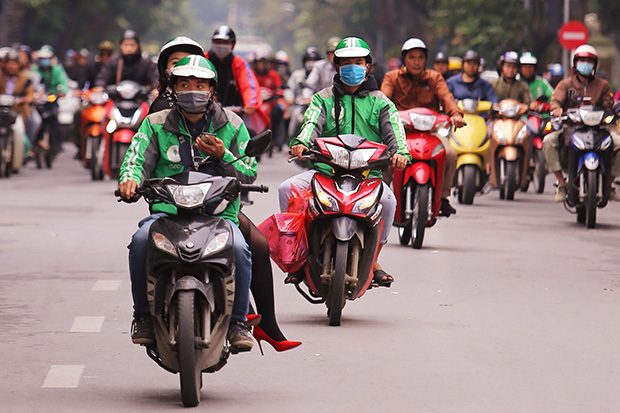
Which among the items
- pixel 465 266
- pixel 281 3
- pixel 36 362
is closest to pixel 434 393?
pixel 36 362

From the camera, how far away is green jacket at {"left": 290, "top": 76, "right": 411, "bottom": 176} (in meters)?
9.64

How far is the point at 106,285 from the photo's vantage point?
10445 mm

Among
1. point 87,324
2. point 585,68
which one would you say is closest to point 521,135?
point 585,68

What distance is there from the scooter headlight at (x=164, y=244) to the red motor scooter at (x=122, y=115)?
13129 millimetres

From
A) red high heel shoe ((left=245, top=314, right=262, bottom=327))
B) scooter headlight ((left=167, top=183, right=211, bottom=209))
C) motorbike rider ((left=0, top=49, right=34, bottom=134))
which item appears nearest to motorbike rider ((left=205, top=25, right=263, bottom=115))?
red high heel shoe ((left=245, top=314, right=262, bottom=327))

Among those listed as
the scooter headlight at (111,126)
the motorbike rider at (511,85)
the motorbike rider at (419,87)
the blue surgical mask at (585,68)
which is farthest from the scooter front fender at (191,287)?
the motorbike rider at (511,85)

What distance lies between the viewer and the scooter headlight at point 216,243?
6.22 metres

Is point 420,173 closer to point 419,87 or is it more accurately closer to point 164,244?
point 419,87

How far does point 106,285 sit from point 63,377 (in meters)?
3.41

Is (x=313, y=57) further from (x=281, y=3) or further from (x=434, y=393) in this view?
(x=281, y=3)

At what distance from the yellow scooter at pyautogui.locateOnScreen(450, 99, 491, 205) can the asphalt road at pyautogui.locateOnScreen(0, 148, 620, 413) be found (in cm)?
348

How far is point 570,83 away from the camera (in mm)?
15688

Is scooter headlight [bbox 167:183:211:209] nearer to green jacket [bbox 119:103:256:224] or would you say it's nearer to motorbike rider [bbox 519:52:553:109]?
green jacket [bbox 119:103:256:224]

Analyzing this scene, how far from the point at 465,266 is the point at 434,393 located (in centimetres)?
518
